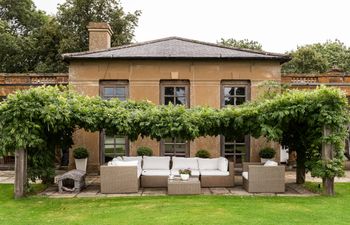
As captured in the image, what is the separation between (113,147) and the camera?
54.6 feet

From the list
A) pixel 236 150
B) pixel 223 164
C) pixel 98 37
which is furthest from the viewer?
pixel 98 37

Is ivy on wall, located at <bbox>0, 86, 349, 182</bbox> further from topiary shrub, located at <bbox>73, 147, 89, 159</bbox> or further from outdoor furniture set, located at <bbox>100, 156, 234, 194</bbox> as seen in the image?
topiary shrub, located at <bbox>73, 147, 89, 159</bbox>

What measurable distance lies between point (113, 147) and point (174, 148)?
234 centimetres

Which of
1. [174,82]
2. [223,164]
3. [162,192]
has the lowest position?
[162,192]

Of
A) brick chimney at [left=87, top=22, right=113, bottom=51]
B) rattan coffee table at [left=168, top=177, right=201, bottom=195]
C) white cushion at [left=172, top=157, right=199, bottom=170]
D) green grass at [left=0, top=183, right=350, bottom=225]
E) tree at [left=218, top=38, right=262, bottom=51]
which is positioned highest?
tree at [left=218, top=38, right=262, bottom=51]

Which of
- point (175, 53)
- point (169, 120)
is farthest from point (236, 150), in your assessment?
point (169, 120)

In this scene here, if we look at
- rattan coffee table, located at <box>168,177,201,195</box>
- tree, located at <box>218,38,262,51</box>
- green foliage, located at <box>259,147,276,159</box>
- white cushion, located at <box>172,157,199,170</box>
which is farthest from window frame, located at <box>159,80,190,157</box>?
tree, located at <box>218,38,262,51</box>

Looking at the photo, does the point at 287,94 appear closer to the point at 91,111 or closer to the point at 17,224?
the point at 91,111

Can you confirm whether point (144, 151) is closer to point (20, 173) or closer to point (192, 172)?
point (192, 172)

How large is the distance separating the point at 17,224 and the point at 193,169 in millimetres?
6235

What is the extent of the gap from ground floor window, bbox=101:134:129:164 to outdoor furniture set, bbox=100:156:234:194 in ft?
10.6

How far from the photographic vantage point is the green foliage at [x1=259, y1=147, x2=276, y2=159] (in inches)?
625

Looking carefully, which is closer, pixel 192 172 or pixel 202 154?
pixel 192 172

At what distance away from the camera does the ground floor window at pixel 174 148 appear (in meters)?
16.5
